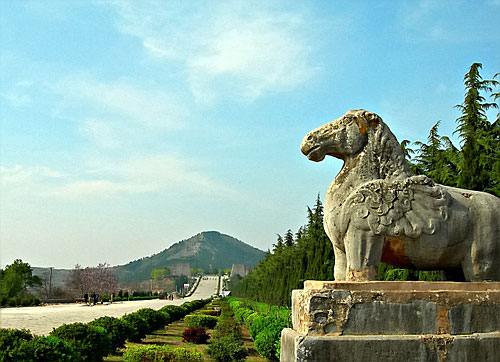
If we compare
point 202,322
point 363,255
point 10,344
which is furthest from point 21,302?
point 363,255

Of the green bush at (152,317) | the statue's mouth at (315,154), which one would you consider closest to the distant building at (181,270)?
the green bush at (152,317)

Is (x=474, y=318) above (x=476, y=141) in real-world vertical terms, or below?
below

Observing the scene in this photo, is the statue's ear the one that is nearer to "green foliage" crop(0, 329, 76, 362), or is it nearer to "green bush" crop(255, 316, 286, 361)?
"green foliage" crop(0, 329, 76, 362)

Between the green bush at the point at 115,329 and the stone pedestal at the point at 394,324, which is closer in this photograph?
the stone pedestal at the point at 394,324

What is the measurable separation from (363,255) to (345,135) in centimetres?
103

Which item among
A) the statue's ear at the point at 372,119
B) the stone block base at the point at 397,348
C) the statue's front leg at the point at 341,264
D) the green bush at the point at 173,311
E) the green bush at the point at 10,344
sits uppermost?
the statue's ear at the point at 372,119

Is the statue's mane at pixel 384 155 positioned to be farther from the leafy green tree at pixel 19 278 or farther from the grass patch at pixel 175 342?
the leafy green tree at pixel 19 278

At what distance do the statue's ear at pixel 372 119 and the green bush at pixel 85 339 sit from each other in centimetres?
816

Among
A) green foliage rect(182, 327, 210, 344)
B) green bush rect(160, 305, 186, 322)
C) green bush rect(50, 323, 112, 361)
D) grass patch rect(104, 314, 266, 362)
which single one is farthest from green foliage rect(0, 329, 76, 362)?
green bush rect(160, 305, 186, 322)

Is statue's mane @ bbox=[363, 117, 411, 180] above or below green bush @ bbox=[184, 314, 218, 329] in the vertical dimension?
above

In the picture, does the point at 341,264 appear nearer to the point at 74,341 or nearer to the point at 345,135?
the point at 345,135

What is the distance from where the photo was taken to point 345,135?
166 inches

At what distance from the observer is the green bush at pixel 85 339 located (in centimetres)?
1019

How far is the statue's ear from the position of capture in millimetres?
4211
